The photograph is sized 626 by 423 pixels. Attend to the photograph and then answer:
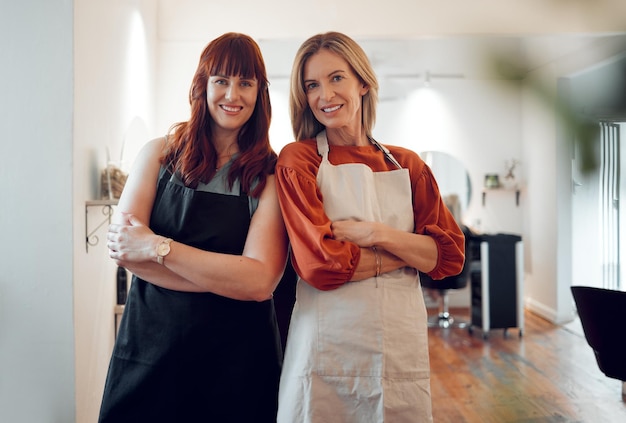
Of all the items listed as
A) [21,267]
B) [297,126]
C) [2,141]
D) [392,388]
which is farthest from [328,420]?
[2,141]

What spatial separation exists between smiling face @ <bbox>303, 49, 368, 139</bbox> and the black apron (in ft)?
1.11

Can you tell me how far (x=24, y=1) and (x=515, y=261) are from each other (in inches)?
173

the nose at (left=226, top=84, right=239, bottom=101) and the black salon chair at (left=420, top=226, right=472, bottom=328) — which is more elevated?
the nose at (left=226, top=84, right=239, bottom=101)

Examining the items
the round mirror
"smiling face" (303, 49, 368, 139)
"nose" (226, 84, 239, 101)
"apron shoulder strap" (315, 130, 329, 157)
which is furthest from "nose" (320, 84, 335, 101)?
the round mirror

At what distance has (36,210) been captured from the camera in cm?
220

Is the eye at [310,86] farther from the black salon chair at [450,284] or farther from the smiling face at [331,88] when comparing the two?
the black salon chair at [450,284]

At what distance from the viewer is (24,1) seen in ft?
7.13

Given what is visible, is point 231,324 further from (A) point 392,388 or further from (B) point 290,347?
(A) point 392,388

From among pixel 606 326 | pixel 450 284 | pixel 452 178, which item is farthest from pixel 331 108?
pixel 452 178

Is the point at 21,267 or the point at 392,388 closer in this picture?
the point at 392,388

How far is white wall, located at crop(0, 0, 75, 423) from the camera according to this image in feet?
7.12

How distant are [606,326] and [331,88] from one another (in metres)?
1.81

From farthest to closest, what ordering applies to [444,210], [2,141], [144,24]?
1. [144,24]
2. [2,141]
3. [444,210]

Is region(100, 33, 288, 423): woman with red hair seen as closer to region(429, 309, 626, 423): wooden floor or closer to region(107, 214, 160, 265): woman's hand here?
region(107, 214, 160, 265): woman's hand
